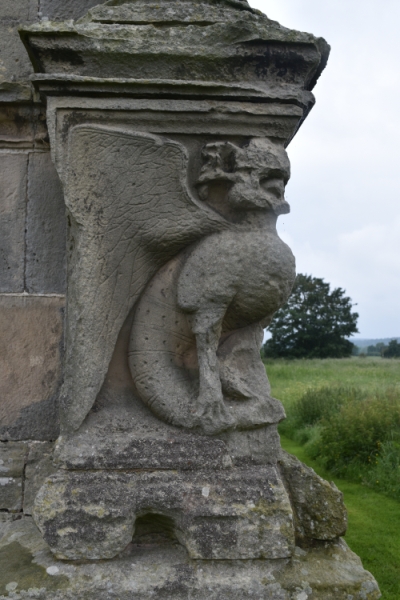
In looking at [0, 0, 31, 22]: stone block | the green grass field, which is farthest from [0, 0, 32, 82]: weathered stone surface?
the green grass field

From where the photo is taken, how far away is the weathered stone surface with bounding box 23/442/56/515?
223 cm

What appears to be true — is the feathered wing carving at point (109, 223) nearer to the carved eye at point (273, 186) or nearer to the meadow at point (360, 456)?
the carved eye at point (273, 186)

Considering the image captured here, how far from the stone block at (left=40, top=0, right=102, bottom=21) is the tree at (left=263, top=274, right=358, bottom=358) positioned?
74.5 ft

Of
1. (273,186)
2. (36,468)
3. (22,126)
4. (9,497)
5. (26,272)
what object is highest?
(22,126)

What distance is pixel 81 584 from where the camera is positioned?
5.46ft

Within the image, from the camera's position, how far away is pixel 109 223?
6.36 feet

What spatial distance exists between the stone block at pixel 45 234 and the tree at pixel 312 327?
22571 mm

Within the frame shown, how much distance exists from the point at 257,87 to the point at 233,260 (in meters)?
0.66

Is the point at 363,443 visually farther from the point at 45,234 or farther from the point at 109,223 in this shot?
the point at 109,223

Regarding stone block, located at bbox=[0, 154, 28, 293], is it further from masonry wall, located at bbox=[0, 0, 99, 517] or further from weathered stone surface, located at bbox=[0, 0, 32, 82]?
weathered stone surface, located at bbox=[0, 0, 32, 82]

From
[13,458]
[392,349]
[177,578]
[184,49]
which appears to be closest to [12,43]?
[184,49]

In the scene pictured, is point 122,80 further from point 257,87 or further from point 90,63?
point 257,87

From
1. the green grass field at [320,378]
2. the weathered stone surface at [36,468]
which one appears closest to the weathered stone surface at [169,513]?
the weathered stone surface at [36,468]

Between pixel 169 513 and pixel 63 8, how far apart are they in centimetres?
225
